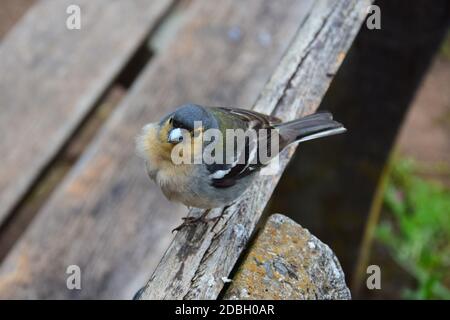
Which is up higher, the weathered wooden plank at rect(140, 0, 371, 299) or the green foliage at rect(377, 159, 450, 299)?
the green foliage at rect(377, 159, 450, 299)

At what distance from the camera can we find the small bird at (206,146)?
2.26m

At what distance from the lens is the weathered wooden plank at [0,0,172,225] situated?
2.85 metres

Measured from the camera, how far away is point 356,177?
4.11 meters

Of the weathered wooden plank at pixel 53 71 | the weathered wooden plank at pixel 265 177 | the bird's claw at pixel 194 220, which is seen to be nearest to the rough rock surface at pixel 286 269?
the weathered wooden plank at pixel 265 177

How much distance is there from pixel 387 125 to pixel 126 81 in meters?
1.56

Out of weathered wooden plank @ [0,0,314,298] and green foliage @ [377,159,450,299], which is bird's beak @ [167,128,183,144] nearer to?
weathered wooden plank @ [0,0,314,298]

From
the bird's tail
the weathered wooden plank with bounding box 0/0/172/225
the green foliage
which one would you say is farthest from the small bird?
the green foliage

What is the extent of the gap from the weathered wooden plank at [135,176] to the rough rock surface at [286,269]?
0.95m

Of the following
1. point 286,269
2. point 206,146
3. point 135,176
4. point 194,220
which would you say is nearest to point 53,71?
point 135,176

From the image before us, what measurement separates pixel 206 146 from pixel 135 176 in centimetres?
57

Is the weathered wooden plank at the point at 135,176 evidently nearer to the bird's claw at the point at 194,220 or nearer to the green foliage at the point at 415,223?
the bird's claw at the point at 194,220

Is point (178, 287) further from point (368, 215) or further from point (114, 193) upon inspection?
point (368, 215)

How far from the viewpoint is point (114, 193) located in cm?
277
